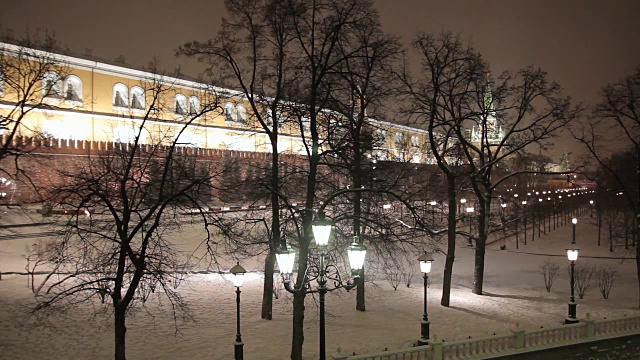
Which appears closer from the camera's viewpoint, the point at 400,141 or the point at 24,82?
Result: the point at 24,82

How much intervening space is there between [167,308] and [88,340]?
3.07 m

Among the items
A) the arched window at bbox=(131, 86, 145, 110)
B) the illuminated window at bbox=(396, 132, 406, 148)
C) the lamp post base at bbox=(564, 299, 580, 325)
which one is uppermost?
the arched window at bbox=(131, 86, 145, 110)

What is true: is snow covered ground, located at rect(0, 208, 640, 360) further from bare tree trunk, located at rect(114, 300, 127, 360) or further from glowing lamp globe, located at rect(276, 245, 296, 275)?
glowing lamp globe, located at rect(276, 245, 296, 275)

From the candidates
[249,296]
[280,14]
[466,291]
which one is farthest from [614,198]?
[280,14]

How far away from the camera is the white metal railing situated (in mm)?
10234

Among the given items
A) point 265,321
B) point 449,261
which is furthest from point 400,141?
point 265,321

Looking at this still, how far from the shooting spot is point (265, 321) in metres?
13.9

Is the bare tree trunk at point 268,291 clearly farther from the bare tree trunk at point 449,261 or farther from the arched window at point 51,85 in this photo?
the arched window at point 51,85

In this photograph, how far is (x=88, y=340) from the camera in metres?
11.8

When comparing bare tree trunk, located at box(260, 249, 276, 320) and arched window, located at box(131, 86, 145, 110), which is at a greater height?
arched window, located at box(131, 86, 145, 110)

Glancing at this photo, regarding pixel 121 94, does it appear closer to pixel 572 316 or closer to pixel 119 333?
pixel 119 333

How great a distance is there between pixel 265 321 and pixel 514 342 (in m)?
6.21

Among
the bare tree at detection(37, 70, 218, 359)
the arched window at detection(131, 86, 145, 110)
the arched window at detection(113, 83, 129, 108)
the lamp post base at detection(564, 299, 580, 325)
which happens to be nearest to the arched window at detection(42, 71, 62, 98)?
the bare tree at detection(37, 70, 218, 359)

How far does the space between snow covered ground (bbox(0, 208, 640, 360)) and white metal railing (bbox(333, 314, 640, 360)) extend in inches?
47.0
